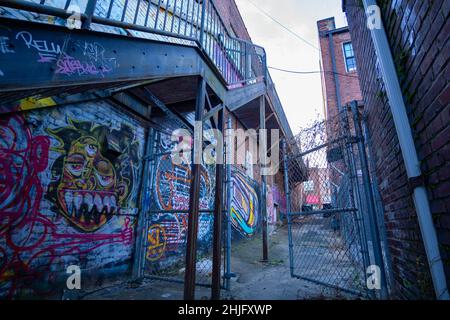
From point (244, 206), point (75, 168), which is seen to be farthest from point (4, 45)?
point (244, 206)

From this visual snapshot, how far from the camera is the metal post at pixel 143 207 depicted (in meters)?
4.45

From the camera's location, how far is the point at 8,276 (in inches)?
107

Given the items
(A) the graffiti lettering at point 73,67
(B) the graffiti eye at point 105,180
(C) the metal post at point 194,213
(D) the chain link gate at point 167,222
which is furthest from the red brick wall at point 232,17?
(A) the graffiti lettering at point 73,67

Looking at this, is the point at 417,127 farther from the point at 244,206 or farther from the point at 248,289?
the point at 244,206

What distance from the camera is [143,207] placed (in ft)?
15.6

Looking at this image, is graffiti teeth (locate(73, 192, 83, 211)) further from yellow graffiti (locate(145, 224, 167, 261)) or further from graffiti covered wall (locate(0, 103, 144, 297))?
yellow graffiti (locate(145, 224, 167, 261))

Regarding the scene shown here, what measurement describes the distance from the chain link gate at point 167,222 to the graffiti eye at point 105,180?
91cm

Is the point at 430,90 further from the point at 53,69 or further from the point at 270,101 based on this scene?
the point at 270,101

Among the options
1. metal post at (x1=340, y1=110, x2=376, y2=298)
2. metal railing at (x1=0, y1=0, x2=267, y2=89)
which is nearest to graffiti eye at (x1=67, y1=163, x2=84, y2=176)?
metal railing at (x1=0, y1=0, x2=267, y2=89)

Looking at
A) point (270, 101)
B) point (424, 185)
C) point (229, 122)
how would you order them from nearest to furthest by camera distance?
point (424, 185) → point (229, 122) → point (270, 101)

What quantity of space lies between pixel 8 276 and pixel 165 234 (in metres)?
2.80

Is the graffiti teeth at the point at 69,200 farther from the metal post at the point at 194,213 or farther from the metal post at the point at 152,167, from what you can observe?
the metal post at the point at 194,213

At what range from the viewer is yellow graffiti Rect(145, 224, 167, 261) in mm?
4777

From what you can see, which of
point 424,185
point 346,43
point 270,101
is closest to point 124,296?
point 424,185
